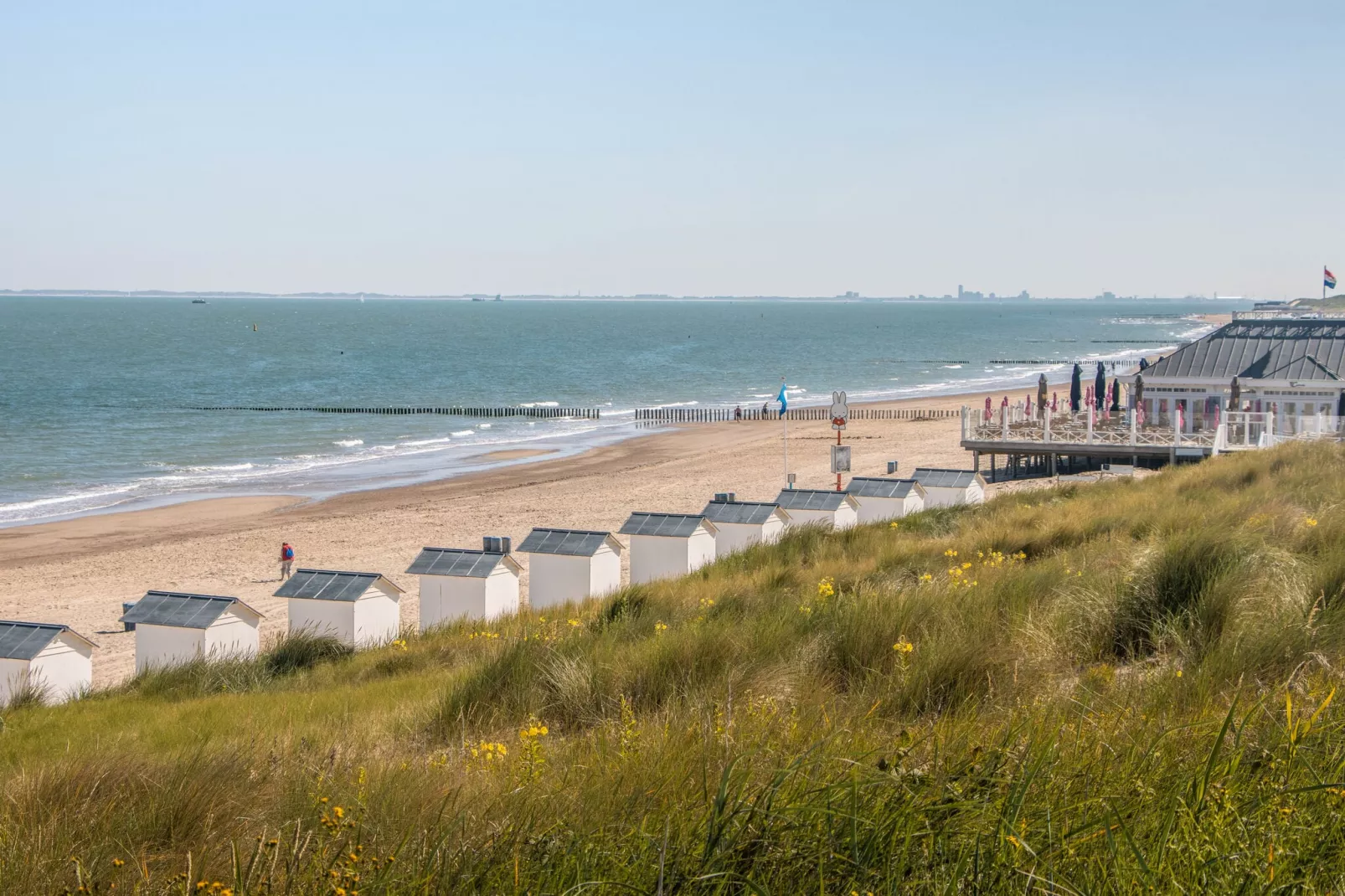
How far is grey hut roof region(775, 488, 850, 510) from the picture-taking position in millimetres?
20734

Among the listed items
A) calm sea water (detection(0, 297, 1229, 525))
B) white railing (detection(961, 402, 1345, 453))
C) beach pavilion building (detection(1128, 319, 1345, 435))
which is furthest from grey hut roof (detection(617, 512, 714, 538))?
calm sea water (detection(0, 297, 1229, 525))

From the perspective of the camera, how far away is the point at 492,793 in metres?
3.97

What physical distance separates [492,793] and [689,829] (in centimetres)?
94

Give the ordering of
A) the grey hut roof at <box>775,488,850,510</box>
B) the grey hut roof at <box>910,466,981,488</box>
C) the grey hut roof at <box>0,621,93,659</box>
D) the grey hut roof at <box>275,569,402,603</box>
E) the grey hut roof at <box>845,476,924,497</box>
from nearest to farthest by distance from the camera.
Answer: the grey hut roof at <box>0,621,93,659</box> → the grey hut roof at <box>275,569,402,603</box> → the grey hut roof at <box>775,488,850,510</box> → the grey hut roof at <box>845,476,924,497</box> → the grey hut roof at <box>910,466,981,488</box>

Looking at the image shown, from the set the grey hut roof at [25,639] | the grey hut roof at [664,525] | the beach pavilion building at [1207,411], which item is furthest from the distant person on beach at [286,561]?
the beach pavilion building at [1207,411]

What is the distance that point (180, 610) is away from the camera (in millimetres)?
14930

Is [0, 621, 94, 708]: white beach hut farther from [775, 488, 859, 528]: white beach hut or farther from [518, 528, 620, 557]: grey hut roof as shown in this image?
[775, 488, 859, 528]: white beach hut

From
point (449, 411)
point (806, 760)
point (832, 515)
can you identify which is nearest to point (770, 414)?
point (449, 411)

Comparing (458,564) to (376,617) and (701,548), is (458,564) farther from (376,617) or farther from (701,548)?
(701,548)

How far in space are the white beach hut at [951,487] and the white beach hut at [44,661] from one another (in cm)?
1457

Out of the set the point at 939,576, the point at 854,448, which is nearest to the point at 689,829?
the point at 939,576

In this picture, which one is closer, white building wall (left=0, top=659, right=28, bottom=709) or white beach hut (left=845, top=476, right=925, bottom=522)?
white building wall (left=0, top=659, right=28, bottom=709)

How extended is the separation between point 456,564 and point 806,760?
45.8ft

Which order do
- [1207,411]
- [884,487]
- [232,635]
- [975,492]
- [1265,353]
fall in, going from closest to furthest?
1. [232,635]
2. [884,487]
3. [975,492]
4. [1207,411]
5. [1265,353]
